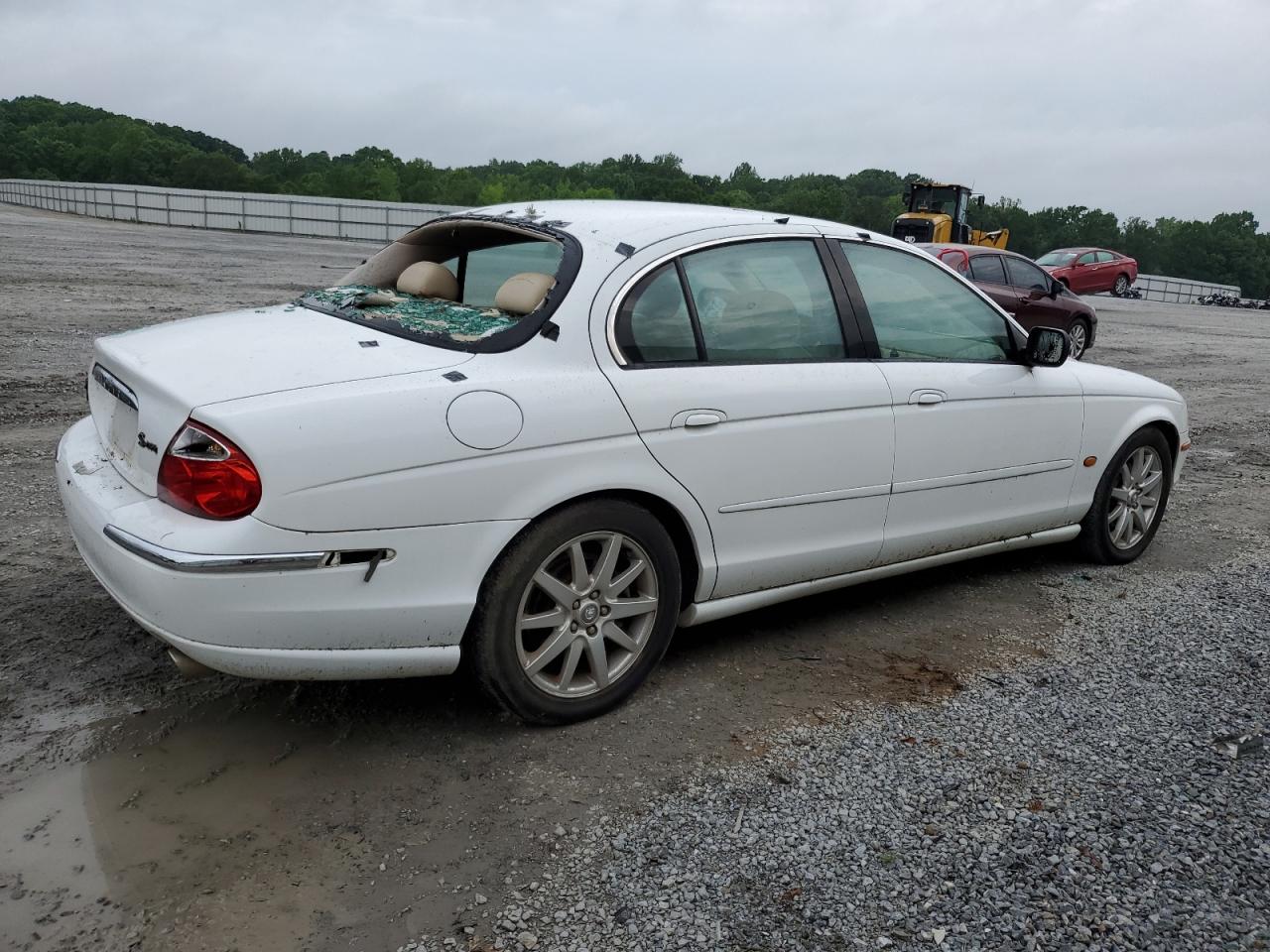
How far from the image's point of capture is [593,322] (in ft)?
10.9

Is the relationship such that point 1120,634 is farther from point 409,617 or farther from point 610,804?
point 409,617

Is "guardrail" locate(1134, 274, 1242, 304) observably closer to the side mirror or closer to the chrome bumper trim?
the side mirror

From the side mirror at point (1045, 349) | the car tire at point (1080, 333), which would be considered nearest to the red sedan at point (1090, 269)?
the car tire at point (1080, 333)

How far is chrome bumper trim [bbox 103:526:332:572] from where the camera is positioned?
2.71m

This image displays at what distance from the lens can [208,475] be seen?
2.77 meters

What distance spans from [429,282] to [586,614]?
1.44 metres

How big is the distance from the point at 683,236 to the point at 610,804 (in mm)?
1871

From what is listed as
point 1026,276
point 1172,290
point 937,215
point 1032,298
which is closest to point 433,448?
point 1032,298

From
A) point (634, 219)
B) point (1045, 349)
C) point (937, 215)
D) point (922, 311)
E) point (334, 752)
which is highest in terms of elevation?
point (937, 215)

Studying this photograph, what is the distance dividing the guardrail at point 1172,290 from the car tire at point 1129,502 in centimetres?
4560

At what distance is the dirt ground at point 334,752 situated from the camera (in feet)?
8.23

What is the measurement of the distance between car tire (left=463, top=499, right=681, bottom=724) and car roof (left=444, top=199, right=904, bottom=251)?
3.06 ft

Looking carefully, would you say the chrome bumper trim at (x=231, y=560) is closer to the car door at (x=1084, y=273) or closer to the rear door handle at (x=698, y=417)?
the rear door handle at (x=698, y=417)

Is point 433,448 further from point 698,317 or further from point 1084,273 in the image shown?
point 1084,273
